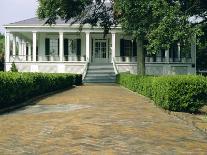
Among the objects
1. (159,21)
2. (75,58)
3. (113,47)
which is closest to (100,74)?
(113,47)

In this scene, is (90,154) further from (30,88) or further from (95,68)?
(95,68)

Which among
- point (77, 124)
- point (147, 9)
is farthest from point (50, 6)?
point (77, 124)

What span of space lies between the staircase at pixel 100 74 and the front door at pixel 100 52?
1.75 metres

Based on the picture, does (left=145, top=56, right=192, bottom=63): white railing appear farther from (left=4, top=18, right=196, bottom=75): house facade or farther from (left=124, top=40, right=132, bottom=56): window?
(left=124, top=40, right=132, bottom=56): window

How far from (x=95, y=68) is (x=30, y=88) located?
2322 cm

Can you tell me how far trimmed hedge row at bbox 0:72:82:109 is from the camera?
564 inches

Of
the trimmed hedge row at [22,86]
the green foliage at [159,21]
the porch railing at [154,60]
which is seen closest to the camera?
the trimmed hedge row at [22,86]

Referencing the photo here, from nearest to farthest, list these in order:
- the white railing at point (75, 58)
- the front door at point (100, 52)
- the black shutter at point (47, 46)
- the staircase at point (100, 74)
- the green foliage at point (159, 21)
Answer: the green foliage at point (159, 21)
the staircase at point (100, 74)
the white railing at point (75, 58)
the black shutter at point (47, 46)
the front door at point (100, 52)

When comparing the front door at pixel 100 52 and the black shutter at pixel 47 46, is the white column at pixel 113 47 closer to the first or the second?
the front door at pixel 100 52

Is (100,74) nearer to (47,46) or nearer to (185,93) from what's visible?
(47,46)

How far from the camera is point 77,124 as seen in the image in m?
10.6

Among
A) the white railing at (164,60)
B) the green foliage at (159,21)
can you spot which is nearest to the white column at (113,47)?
the white railing at (164,60)

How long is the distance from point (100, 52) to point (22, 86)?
28.1 meters

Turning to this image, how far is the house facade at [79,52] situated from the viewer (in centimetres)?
4141
